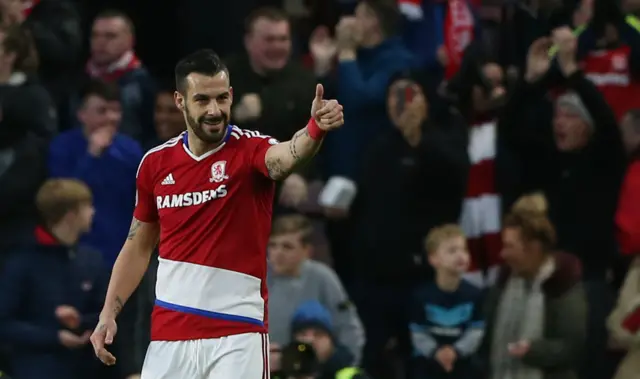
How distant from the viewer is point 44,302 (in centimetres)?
959

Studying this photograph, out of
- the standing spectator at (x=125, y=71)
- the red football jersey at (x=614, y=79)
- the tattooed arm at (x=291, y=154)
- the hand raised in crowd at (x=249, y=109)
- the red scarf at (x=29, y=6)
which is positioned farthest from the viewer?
the red scarf at (x=29, y=6)

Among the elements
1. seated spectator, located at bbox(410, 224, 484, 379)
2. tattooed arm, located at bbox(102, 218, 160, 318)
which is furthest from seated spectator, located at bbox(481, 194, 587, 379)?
tattooed arm, located at bbox(102, 218, 160, 318)

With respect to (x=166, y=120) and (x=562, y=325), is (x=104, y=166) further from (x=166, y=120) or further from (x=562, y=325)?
(x=562, y=325)

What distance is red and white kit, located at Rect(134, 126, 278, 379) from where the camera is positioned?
6.89m

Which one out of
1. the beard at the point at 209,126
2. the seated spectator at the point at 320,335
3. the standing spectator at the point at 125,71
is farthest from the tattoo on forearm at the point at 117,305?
the standing spectator at the point at 125,71

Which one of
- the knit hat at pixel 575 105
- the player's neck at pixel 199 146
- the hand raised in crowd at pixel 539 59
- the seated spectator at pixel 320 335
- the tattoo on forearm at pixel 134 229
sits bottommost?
the seated spectator at pixel 320 335

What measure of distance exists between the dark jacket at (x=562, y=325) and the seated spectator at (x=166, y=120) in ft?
9.22

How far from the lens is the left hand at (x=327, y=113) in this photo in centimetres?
634

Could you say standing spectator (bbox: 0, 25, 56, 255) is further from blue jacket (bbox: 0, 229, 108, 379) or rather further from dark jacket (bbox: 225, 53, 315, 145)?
dark jacket (bbox: 225, 53, 315, 145)

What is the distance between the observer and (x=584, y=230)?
10.6 meters

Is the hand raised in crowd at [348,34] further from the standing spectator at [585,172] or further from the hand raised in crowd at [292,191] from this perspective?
the standing spectator at [585,172]

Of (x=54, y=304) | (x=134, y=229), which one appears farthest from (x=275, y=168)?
(x=54, y=304)

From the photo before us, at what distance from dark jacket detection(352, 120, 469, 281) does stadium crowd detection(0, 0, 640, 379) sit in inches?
0.6

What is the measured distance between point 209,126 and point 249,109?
3935mm
